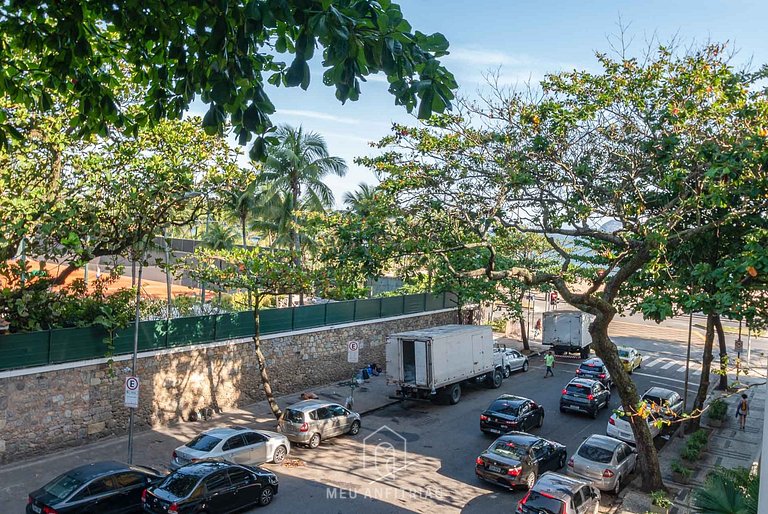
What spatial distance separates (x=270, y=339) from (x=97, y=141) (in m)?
10.2

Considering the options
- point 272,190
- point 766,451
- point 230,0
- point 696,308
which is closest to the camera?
point 230,0

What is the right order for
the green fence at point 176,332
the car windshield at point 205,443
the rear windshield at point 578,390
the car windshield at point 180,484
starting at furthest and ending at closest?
the rear windshield at point 578,390 → the green fence at point 176,332 → the car windshield at point 205,443 → the car windshield at point 180,484

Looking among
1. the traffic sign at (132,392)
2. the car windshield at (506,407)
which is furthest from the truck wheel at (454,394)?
the traffic sign at (132,392)

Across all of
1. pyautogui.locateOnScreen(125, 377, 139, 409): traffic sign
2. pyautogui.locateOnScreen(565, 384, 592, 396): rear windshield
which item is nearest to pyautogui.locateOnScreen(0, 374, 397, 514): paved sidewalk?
pyautogui.locateOnScreen(125, 377, 139, 409): traffic sign

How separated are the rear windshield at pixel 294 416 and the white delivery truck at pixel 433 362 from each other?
6.59 metres

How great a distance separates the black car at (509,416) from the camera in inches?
793

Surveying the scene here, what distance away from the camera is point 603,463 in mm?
16109

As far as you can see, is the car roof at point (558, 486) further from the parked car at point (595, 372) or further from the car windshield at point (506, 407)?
the parked car at point (595, 372)

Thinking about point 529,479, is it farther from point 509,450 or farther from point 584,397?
point 584,397

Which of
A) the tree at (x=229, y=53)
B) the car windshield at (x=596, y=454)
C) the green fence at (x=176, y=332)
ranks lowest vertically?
the car windshield at (x=596, y=454)

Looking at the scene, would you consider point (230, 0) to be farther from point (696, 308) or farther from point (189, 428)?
point (189, 428)

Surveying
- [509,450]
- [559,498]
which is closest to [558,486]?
[559,498]

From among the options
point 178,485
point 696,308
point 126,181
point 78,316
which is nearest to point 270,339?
point 78,316

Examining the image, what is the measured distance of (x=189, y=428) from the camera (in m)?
19.7
